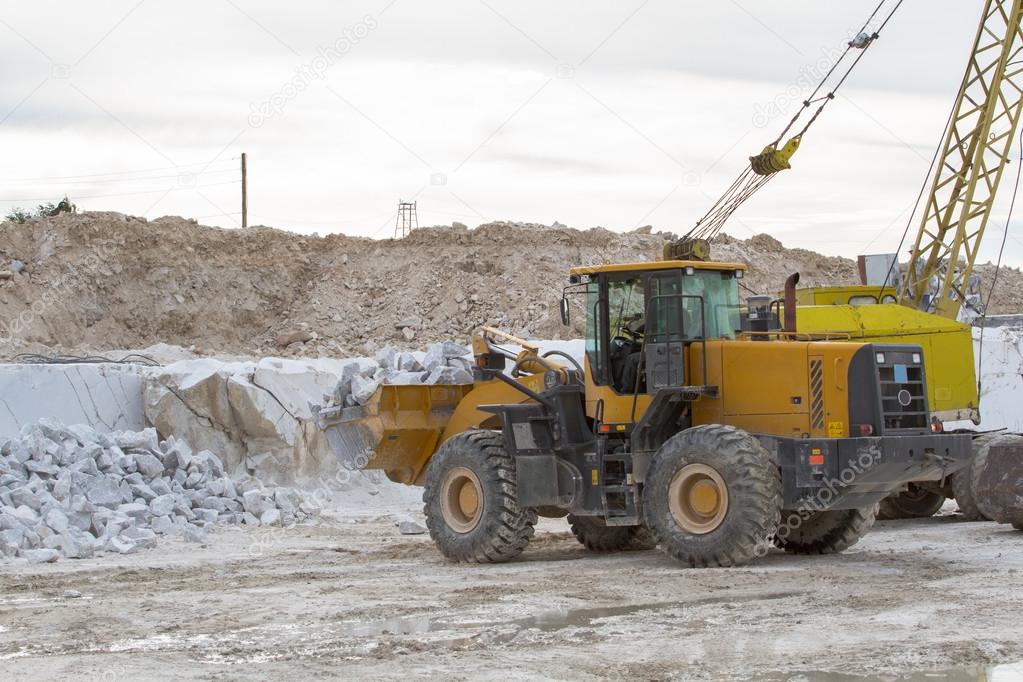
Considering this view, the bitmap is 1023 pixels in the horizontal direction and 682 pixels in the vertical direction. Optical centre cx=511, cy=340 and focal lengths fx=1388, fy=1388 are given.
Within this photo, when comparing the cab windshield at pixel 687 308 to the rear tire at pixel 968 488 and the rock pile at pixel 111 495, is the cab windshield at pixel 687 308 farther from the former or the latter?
the rock pile at pixel 111 495

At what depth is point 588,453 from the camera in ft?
39.5

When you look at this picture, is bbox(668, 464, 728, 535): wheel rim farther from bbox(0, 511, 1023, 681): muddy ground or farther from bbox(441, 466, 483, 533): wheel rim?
bbox(441, 466, 483, 533): wheel rim

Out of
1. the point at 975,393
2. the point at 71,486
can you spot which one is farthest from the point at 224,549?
the point at 975,393

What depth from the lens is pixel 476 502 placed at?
40.1 ft

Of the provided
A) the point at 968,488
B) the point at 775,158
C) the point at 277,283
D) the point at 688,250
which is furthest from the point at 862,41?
the point at 277,283

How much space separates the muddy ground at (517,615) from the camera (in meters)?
7.23

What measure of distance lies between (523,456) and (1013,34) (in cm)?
1330

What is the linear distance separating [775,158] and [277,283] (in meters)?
21.5

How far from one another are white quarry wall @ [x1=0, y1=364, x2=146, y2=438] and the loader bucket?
19.7ft

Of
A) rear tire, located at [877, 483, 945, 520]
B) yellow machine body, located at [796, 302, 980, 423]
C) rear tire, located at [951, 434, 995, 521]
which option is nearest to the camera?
rear tire, located at [951, 434, 995, 521]

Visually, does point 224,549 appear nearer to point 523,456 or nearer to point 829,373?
point 523,456

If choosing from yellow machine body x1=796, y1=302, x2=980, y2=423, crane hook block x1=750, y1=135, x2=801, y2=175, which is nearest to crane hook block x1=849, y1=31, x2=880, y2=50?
crane hook block x1=750, y1=135, x2=801, y2=175

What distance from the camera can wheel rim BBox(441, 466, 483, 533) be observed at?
40.1 feet

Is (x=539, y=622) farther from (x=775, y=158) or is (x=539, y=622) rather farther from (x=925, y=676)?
(x=775, y=158)
